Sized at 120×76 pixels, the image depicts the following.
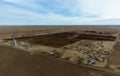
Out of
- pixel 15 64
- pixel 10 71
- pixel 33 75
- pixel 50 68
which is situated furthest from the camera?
pixel 15 64

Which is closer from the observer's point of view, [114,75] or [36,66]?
[114,75]

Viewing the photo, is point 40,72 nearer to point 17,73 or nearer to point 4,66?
point 17,73

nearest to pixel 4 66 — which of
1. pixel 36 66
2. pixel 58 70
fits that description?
pixel 36 66

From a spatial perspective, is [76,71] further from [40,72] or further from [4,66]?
[4,66]

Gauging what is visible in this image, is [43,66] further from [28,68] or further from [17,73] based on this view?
[17,73]

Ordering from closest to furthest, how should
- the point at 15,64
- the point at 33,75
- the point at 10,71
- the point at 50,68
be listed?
the point at 33,75 → the point at 10,71 → the point at 50,68 → the point at 15,64

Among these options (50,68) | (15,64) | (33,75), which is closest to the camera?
(33,75)

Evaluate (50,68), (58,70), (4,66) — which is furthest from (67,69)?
(4,66)

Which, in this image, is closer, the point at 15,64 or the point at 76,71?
the point at 76,71
